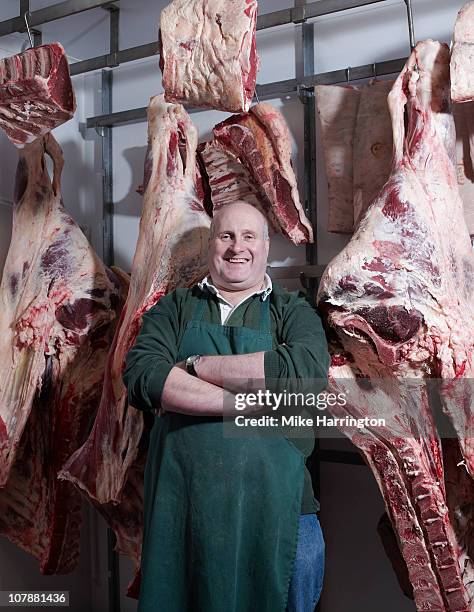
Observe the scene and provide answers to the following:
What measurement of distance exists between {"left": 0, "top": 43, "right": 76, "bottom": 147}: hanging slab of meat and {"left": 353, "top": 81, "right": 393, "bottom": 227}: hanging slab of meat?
0.89 meters

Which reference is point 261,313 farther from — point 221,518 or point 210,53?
point 210,53

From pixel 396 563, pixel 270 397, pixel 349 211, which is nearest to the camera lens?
pixel 270 397

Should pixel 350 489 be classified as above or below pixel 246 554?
above

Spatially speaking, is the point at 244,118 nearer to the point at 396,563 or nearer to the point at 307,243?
the point at 307,243

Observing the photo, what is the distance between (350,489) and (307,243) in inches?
33.0

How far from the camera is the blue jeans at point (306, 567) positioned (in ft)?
6.60

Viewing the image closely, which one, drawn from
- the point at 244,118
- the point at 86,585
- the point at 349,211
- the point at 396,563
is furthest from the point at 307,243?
the point at 86,585

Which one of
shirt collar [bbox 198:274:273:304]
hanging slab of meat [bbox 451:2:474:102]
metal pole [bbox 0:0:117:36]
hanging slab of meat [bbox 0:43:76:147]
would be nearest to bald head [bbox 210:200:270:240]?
shirt collar [bbox 198:274:273:304]

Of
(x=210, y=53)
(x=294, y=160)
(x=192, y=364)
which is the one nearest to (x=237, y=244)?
(x=192, y=364)

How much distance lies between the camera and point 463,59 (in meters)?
2.09

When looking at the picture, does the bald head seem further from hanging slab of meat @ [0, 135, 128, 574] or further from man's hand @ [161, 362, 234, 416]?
hanging slab of meat @ [0, 135, 128, 574]

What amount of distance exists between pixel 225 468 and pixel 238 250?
54cm

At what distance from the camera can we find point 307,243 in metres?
2.72

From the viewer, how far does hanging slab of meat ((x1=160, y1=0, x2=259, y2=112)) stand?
211cm
